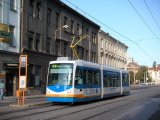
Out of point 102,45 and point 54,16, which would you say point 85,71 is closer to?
point 54,16

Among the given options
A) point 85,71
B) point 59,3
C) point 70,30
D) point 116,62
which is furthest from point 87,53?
point 85,71

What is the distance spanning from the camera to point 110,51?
72438 millimetres

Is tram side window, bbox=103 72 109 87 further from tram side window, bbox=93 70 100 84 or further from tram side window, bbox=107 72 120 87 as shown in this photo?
tram side window, bbox=93 70 100 84

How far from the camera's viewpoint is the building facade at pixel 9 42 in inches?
1294

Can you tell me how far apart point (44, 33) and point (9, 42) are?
7.77 m

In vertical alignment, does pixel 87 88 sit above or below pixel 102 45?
below

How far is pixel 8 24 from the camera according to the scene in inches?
1341

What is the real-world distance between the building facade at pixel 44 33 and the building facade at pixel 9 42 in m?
0.91

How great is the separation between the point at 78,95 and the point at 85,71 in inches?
82.0

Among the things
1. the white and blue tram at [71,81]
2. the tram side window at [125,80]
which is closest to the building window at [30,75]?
the tram side window at [125,80]

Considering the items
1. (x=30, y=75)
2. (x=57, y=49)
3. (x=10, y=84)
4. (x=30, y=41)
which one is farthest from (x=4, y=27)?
(x=57, y=49)

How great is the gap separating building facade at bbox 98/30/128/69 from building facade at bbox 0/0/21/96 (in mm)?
30073

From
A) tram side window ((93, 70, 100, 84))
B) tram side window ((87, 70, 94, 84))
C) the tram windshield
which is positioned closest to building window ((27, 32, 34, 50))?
tram side window ((93, 70, 100, 84))

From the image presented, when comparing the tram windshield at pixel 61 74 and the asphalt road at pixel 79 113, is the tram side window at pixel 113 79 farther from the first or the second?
the asphalt road at pixel 79 113
